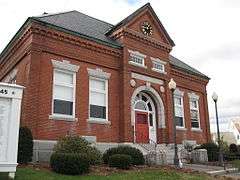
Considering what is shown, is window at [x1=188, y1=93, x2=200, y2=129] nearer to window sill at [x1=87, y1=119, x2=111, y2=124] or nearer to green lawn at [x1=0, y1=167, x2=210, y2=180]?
window sill at [x1=87, y1=119, x2=111, y2=124]

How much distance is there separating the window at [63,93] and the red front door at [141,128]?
5657 mm

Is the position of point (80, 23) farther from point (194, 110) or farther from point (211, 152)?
point (211, 152)

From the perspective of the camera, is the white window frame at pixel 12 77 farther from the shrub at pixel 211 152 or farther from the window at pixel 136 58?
the shrub at pixel 211 152

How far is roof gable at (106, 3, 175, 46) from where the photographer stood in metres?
22.6

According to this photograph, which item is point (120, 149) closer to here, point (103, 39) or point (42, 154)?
point (42, 154)

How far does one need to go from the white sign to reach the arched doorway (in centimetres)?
1219

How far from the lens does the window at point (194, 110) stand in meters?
27.5

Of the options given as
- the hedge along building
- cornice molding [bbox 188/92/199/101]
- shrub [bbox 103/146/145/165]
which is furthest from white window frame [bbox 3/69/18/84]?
cornice molding [bbox 188/92/199/101]

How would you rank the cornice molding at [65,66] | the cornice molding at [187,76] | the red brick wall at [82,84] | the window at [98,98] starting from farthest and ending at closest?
the cornice molding at [187,76], the window at [98,98], the cornice molding at [65,66], the red brick wall at [82,84]

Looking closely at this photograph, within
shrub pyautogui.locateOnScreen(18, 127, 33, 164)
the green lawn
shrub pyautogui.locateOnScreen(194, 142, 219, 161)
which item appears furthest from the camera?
shrub pyautogui.locateOnScreen(194, 142, 219, 161)

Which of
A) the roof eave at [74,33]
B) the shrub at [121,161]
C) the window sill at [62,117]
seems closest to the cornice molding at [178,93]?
the roof eave at [74,33]

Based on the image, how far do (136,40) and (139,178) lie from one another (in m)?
12.0

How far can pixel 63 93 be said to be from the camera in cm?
1848

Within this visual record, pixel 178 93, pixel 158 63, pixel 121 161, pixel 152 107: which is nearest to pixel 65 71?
pixel 121 161
